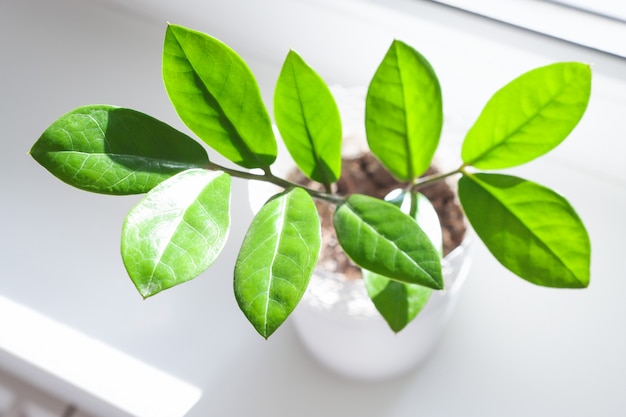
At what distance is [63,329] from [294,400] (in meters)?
0.22

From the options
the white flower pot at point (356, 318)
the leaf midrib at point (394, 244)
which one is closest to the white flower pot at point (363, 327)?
the white flower pot at point (356, 318)

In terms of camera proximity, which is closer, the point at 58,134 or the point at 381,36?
the point at 58,134

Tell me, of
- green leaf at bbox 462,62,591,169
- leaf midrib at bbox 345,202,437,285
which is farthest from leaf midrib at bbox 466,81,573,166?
leaf midrib at bbox 345,202,437,285

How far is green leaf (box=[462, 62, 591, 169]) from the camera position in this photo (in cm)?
40

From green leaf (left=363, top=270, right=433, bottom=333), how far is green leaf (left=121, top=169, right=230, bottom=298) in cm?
11

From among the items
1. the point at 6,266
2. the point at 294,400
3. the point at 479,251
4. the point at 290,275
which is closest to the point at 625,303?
the point at 479,251

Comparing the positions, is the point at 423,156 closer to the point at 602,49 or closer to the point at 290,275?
the point at 290,275

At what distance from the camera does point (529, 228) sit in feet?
1.40

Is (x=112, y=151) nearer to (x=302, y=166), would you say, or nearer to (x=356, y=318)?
(x=302, y=166)

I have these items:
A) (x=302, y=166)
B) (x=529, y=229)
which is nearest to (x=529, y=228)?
(x=529, y=229)

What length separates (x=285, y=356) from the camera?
2.21 feet

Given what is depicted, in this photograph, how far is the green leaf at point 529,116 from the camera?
40 cm

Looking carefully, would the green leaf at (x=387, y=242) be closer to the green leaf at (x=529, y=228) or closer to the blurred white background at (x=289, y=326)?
the green leaf at (x=529, y=228)

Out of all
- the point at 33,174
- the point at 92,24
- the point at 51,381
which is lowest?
the point at 51,381
